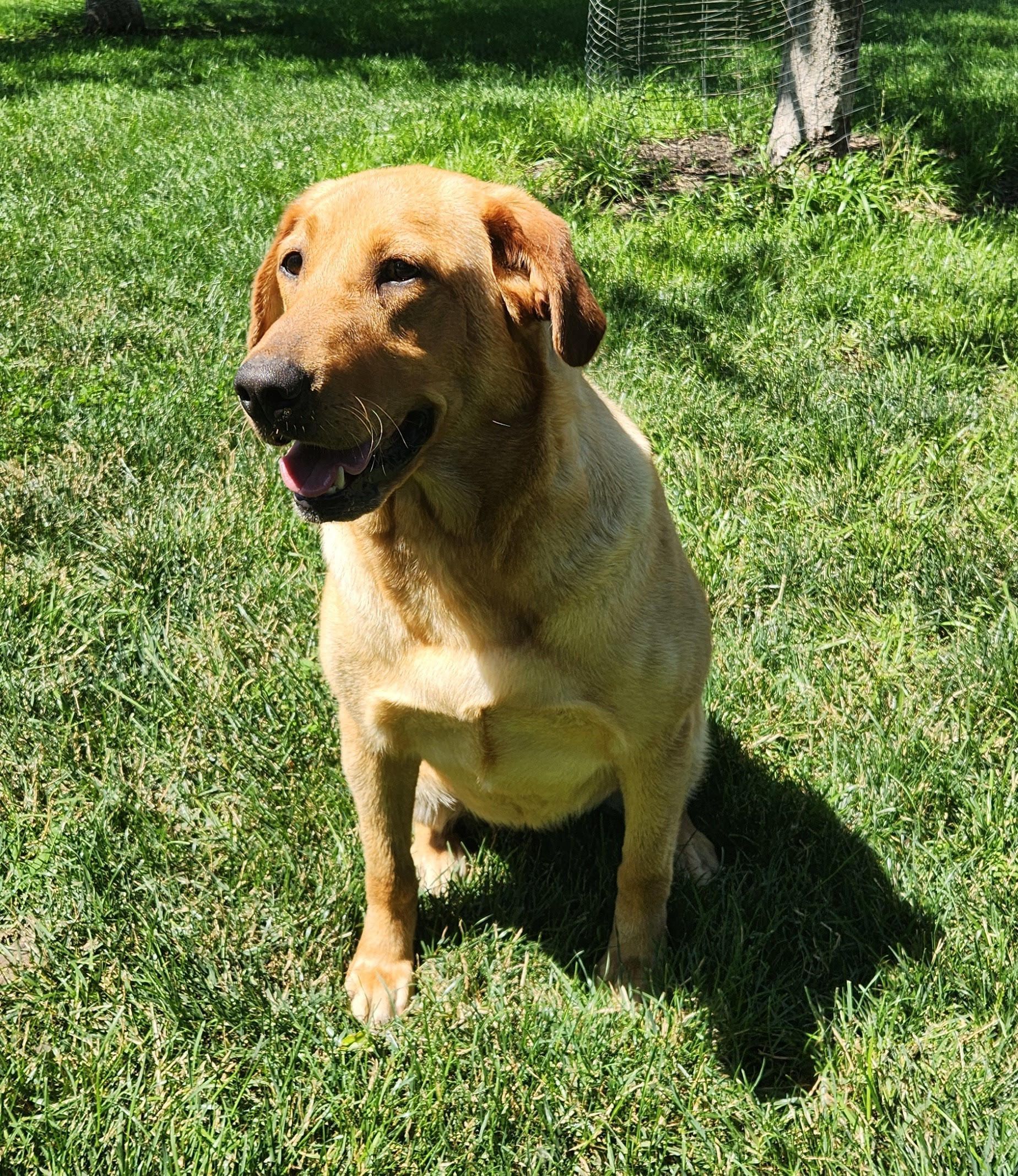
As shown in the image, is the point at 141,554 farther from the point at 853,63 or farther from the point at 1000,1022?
the point at 853,63

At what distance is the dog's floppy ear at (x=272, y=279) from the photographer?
2.34m

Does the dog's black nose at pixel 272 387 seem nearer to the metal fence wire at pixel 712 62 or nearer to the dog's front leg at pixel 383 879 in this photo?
the dog's front leg at pixel 383 879

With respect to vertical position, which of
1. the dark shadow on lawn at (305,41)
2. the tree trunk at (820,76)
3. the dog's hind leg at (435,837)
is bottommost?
the dog's hind leg at (435,837)

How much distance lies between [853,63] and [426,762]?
5.55 metres

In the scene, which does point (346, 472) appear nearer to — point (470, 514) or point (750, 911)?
point (470, 514)

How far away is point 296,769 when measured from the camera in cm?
299

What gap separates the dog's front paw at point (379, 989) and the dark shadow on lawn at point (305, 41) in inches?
369

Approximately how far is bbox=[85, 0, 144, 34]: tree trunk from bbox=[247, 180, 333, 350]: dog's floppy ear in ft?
42.9

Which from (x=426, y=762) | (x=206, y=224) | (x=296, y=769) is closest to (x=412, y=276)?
(x=426, y=762)

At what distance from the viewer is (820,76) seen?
6172mm

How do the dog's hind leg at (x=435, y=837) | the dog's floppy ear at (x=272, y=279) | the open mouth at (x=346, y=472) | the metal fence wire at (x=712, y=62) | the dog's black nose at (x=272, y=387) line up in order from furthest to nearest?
1. the metal fence wire at (x=712, y=62)
2. the dog's hind leg at (x=435, y=837)
3. the dog's floppy ear at (x=272, y=279)
4. the open mouth at (x=346, y=472)
5. the dog's black nose at (x=272, y=387)

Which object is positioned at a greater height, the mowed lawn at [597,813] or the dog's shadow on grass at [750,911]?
the mowed lawn at [597,813]

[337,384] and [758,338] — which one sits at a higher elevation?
[337,384]

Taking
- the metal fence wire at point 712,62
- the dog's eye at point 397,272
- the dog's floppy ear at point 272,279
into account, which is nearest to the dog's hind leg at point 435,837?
the dog's floppy ear at point 272,279
